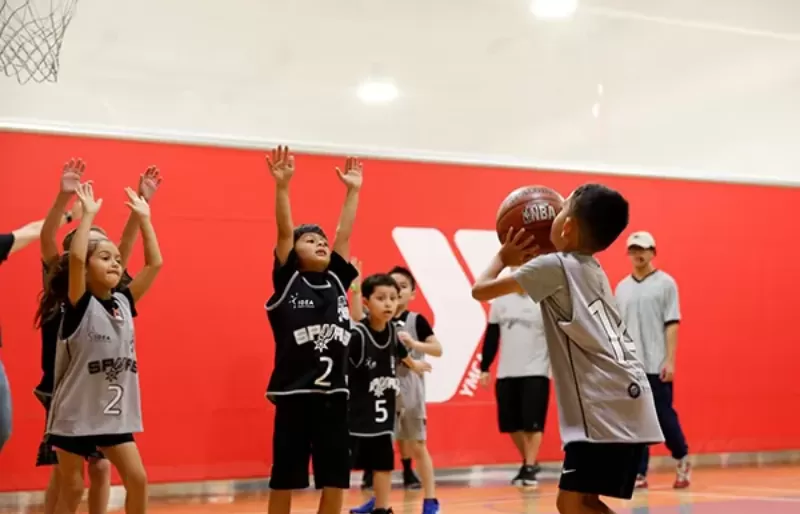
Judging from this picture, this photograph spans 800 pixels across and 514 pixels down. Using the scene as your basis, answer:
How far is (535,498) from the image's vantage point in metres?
6.66

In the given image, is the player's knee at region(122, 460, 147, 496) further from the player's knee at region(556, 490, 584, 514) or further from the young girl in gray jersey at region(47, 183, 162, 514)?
the player's knee at region(556, 490, 584, 514)

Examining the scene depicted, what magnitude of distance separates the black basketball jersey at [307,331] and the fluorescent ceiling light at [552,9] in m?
5.46

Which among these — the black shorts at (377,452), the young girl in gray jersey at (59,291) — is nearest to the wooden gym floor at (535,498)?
the black shorts at (377,452)

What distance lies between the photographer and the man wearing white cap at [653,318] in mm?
7414

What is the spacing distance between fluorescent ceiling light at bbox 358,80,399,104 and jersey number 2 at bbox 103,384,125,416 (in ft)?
15.2

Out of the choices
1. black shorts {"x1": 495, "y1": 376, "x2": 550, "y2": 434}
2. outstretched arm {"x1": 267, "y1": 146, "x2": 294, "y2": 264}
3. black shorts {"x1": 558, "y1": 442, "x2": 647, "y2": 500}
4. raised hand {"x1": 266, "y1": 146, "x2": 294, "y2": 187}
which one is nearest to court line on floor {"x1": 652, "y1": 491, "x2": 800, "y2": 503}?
black shorts {"x1": 495, "y1": 376, "x2": 550, "y2": 434}

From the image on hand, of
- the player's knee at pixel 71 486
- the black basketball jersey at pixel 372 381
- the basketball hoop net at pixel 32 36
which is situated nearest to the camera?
the player's knee at pixel 71 486

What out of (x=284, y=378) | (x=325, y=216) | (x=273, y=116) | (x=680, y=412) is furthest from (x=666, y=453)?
(x=284, y=378)

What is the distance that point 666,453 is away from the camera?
29.6 feet

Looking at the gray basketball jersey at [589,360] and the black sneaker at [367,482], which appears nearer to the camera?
the gray basketball jersey at [589,360]

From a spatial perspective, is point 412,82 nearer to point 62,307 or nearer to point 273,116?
point 273,116

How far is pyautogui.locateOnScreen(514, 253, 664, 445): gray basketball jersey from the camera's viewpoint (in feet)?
11.1

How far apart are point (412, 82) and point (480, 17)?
98 cm

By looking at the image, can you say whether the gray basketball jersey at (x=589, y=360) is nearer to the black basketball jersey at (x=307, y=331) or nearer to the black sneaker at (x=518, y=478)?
the black basketball jersey at (x=307, y=331)
